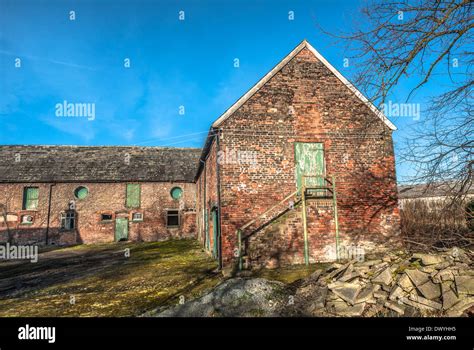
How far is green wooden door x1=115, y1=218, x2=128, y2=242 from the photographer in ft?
79.4

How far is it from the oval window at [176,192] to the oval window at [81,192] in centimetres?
666

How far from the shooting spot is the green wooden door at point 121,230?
24.2m

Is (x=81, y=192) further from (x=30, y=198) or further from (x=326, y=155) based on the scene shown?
(x=326, y=155)

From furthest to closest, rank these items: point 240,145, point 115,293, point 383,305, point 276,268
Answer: point 240,145 < point 276,268 < point 115,293 < point 383,305

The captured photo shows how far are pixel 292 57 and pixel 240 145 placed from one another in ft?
13.0

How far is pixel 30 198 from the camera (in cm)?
2406

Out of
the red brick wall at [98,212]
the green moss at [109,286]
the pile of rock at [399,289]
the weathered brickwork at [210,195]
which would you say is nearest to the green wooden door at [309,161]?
the weathered brickwork at [210,195]

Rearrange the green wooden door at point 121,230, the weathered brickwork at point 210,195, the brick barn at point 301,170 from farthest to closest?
the green wooden door at point 121,230, the weathered brickwork at point 210,195, the brick barn at point 301,170

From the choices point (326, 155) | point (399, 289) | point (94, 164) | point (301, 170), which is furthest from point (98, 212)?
point (399, 289)

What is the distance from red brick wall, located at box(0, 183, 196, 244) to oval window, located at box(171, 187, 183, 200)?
287mm

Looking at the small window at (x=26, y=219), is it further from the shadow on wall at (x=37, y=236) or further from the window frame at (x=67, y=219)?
the window frame at (x=67, y=219)
